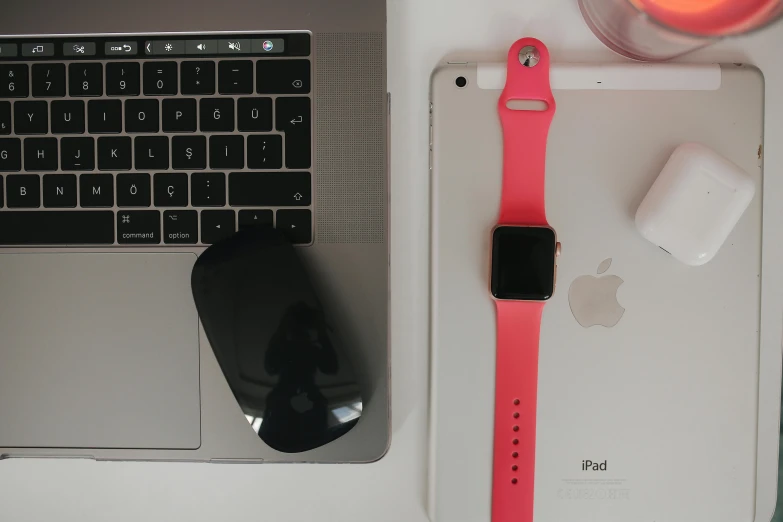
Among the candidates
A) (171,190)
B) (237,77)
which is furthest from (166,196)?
(237,77)

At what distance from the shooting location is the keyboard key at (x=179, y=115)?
42cm

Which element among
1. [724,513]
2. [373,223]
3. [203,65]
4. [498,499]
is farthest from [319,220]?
[724,513]

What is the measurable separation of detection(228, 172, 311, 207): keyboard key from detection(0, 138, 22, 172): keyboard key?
0.57 feet

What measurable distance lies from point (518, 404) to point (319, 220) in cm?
22

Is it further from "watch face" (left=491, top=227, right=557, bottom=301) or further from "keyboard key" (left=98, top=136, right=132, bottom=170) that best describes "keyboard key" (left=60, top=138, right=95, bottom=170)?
"watch face" (left=491, top=227, right=557, bottom=301)

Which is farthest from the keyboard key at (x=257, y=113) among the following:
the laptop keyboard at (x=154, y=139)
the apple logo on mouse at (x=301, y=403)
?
the apple logo on mouse at (x=301, y=403)

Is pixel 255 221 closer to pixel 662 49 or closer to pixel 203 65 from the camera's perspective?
pixel 203 65

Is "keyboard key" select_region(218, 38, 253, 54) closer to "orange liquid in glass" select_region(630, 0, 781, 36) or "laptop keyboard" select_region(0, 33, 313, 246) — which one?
"laptop keyboard" select_region(0, 33, 313, 246)

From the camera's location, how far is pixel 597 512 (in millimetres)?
431

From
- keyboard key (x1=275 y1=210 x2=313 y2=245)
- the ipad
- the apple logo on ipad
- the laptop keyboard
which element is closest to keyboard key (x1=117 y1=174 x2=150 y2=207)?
the laptop keyboard

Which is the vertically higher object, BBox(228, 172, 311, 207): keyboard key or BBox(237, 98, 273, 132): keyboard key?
BBox(237, 98, 273, 132): keyboard key

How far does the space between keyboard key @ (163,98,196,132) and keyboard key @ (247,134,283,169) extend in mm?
48

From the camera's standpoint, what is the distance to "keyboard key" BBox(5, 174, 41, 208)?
429 millimetres

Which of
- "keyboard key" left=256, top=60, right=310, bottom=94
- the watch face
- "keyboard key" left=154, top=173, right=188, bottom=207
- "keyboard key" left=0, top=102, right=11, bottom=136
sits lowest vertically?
the watch face
